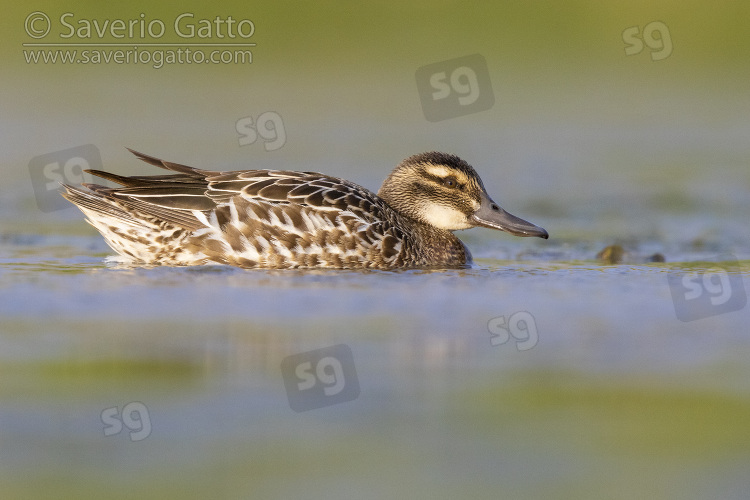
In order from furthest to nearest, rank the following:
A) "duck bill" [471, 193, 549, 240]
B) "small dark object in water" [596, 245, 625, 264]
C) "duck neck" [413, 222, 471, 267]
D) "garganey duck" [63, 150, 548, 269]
Answer: "small dark object in water" [596, 245, 625, 264] < "duck bill" [471, 193, 549, 240] < "duck neck" [413, 222, 471, 267] < "garganey duck" [63, 150, 548, 269]

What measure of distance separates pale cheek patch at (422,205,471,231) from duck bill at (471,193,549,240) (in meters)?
0.11

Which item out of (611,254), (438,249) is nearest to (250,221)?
(438,249)

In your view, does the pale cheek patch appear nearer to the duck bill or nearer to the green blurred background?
the duck bill

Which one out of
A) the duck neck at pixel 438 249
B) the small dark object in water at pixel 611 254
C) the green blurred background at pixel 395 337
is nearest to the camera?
the green blurred background at pixel 395 337

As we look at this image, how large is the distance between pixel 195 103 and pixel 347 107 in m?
2.37

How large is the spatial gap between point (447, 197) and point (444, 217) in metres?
0.18

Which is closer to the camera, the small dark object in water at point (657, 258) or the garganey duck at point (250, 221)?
the garganey duck at point (250, 221)

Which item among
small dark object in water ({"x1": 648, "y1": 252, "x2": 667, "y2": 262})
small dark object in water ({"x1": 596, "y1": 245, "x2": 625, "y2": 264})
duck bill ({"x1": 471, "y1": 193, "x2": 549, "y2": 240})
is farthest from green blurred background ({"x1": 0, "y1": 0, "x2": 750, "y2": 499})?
small dark object in water ({"x1": 648, "y1": 252, "x2": 667, "y2": 262})

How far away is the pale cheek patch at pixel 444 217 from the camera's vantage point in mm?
11023

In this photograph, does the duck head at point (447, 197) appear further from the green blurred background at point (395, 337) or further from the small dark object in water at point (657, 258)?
the small dark object in water at point (657, 258)

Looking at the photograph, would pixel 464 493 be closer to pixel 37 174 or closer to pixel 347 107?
pixel 37 174

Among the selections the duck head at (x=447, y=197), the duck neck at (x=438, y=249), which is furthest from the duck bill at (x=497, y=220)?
the duck neck at (x=438, y=249)

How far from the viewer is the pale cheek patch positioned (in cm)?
1102

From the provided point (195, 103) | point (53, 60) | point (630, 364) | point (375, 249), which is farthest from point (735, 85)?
point (630, 364)
